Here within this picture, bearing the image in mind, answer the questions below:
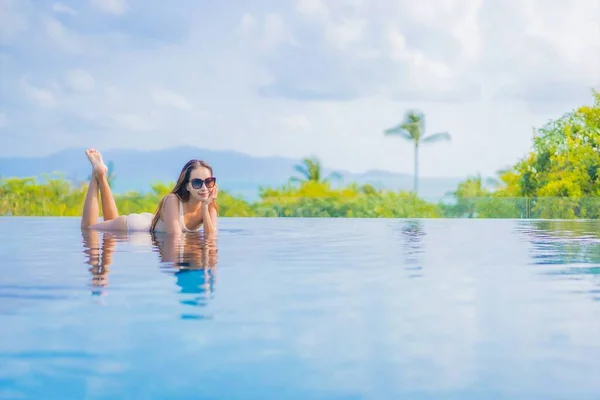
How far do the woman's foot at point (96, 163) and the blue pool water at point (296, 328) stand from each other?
2623 millimetres

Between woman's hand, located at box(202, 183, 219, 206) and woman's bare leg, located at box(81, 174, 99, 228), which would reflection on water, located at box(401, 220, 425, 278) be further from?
woman's bare leg, located at box(81, 174, 99, 228)

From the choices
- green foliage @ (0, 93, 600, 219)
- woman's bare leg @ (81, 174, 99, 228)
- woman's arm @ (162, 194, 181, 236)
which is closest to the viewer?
woman's arm @ (162, 194, 181, 236)

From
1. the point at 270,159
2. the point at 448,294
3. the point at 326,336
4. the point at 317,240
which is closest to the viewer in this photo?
the point at 326,336

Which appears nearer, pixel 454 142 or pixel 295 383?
pixel 295 383

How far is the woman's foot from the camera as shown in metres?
9.02

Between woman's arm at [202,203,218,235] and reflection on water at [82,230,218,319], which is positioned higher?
woman's arm at [202,203,218,235]

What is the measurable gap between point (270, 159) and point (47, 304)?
42.7 m

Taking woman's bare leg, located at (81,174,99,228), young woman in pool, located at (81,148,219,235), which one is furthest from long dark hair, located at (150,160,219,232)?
woman's bare leg, located at (81,174,99,228)

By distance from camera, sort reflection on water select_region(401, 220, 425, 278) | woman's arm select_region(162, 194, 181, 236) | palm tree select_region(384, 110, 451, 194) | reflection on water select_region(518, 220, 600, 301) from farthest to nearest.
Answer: palm tree select_region(384, 110, 451, 194) < woman's arm select_region(162, 194, 181, 236) < reflection on water select_region(401, 220, 425, 278) < reflection on water select_region(518, 220, 600, 301)

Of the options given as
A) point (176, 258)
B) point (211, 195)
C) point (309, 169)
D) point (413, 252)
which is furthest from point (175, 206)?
point (309, 169)

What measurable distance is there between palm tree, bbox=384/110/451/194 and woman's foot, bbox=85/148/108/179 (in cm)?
2268

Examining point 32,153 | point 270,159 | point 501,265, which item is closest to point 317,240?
point 501,265

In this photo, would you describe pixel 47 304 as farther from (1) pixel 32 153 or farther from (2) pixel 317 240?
(1) pixel 32 153

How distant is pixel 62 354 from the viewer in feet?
9.96
